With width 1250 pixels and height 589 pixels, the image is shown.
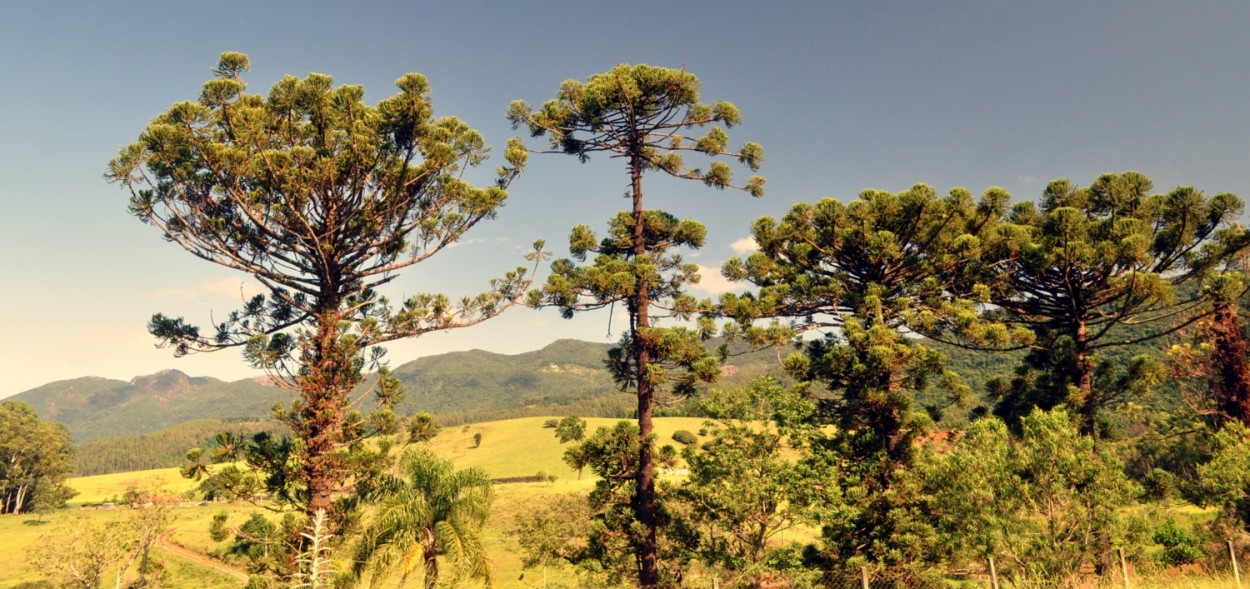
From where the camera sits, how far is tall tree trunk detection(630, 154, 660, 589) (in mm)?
17250

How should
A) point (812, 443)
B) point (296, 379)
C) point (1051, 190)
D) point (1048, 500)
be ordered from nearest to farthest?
point (1048, 500)
point (296, 379)
point (812, 443)
point (1051, 190)

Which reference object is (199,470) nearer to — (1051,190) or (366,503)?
(366,503)

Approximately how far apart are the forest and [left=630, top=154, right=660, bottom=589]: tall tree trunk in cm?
10

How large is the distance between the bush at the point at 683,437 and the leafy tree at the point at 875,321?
90.9 m

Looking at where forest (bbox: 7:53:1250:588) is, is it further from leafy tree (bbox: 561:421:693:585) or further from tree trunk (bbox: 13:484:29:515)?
tree trunk (bbox: 13:484:29:515)

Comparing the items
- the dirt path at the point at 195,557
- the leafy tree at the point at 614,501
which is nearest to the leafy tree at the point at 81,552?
the dirt path at the point at 195,557

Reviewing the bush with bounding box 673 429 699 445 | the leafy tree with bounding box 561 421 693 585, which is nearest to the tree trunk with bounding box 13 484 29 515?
the bush with bounding box 673 429 699 445

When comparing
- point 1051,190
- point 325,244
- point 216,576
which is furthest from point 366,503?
point 216,576

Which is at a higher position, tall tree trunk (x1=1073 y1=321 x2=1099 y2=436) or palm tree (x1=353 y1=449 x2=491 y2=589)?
tall tree trunk (x1=1073 y1=321 x2=1099 y2=436)

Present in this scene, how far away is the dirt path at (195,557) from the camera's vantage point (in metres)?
46.9

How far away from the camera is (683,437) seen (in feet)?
379

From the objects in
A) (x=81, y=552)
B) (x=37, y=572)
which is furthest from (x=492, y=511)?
(x=81, y=552)

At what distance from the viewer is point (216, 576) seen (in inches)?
1780

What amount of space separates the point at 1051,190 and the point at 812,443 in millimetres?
15712
